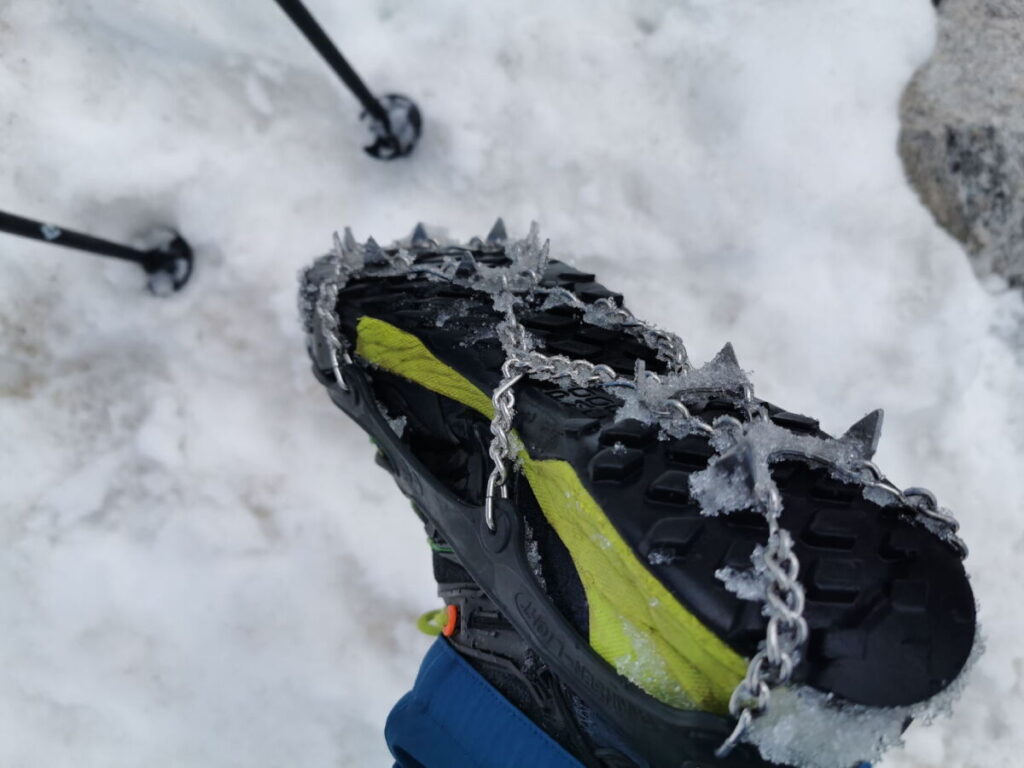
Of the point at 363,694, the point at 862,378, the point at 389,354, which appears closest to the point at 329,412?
the point at 363,694

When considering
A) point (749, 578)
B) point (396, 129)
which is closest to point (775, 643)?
point (749, 578)

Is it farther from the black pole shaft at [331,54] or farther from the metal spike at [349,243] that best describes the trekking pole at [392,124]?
the metal spike at [349,243]

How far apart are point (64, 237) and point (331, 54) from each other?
2.06 ft

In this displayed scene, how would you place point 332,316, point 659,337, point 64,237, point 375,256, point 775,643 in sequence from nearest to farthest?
point 775,643, point 659,337, point 332,316, point 375,256, point 64,237

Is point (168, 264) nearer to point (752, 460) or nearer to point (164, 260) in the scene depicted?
point (164, 260)

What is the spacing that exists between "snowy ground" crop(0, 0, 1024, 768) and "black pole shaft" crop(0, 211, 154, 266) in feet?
0.35

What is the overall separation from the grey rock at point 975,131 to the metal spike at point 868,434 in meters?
1.15

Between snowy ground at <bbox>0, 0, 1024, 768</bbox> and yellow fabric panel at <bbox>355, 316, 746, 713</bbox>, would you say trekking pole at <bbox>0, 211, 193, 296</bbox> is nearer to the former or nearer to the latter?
snowy ground at <bbox>0, 0, 1024, 768</bbox>

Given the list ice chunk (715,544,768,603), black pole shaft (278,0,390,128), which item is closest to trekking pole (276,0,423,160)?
black pole shaft (278,0,390,128)

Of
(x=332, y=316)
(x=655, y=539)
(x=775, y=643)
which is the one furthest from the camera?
(x=332, y=316)

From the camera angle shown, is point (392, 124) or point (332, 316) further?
point (392, 124)

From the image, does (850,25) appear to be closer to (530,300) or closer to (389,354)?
(530,300)

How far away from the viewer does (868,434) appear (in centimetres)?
81

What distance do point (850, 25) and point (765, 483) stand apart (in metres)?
1.54
